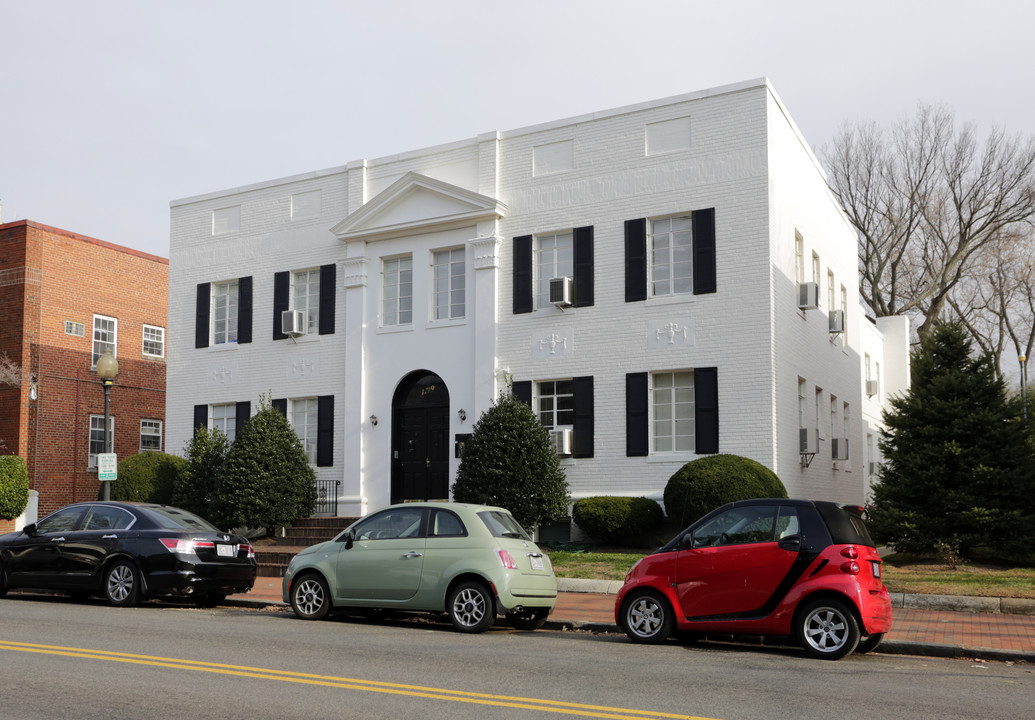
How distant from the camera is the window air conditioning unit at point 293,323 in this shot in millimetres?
25125

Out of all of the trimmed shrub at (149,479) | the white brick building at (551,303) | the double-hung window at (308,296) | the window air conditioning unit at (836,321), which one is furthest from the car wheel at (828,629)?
the trimmed shrub at (149,479)

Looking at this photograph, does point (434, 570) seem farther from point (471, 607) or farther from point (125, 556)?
point (125, 556)

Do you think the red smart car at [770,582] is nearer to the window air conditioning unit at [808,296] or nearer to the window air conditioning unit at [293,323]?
the window air conditioning unit at [808,296]

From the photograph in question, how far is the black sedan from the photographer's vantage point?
14109 mm

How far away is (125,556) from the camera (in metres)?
14.3

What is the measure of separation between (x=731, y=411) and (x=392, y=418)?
25.7 feet

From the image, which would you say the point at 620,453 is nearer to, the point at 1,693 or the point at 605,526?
the point at 605,526

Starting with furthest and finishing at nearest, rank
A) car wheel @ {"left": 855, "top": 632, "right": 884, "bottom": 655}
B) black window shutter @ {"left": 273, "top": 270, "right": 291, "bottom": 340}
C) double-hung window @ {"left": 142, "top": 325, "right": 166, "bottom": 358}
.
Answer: double-hung window @ {"left": 142, "top": 325, "right": 166, "bottom": 358} → black window shutter @ {"left": 273, "top": 270, "right": 291, "bottom": 340} → car wheel @ {"left": 855, "top": 632, "right": 884, "bottom": 655}

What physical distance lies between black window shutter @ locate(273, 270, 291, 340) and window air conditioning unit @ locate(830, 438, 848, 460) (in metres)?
13.5

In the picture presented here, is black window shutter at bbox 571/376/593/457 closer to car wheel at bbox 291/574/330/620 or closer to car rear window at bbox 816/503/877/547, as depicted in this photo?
car wheel at bbox 291/574/330/620

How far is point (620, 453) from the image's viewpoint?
21234 mm

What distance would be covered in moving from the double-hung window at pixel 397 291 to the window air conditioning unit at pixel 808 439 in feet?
29.8

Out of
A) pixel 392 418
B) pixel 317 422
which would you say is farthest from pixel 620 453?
pixel 317 422

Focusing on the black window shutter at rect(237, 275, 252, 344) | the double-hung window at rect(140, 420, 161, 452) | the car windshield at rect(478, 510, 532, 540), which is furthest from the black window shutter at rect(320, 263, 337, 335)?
the car windshield at rect(478, 510, 532, 540)
